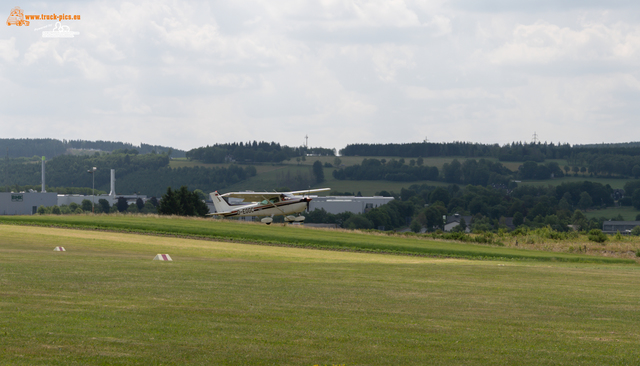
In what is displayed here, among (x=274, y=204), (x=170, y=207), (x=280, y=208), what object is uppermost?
(x=274, y=204)

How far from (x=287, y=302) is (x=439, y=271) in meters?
12.6

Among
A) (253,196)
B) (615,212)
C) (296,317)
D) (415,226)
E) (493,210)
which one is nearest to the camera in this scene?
(296,317)

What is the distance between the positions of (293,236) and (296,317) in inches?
1432

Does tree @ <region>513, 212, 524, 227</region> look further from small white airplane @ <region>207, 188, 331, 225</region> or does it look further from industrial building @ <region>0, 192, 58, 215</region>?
industrial building @ <region>0, 192, 58, 215</region>

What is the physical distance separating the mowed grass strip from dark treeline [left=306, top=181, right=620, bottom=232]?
4120 centimetres

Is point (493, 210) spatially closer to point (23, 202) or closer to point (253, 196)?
point (253, 196)

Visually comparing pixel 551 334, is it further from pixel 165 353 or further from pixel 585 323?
pixel 165 353

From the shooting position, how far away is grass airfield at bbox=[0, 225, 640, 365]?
10812mm

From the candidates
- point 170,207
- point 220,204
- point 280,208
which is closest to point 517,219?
point 170,207

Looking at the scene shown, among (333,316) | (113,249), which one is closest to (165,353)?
(333,316)

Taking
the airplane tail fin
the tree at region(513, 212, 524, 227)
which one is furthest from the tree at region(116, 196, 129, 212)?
the airplane tail fin

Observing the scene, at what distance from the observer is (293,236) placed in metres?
50.4

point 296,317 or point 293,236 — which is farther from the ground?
point 296,317

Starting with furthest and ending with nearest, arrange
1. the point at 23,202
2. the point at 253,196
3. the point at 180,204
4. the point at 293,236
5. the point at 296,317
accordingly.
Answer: the point at 23,202
the point at 180,204
the point at 253,196
the point at 293,236
the point at 296,317
